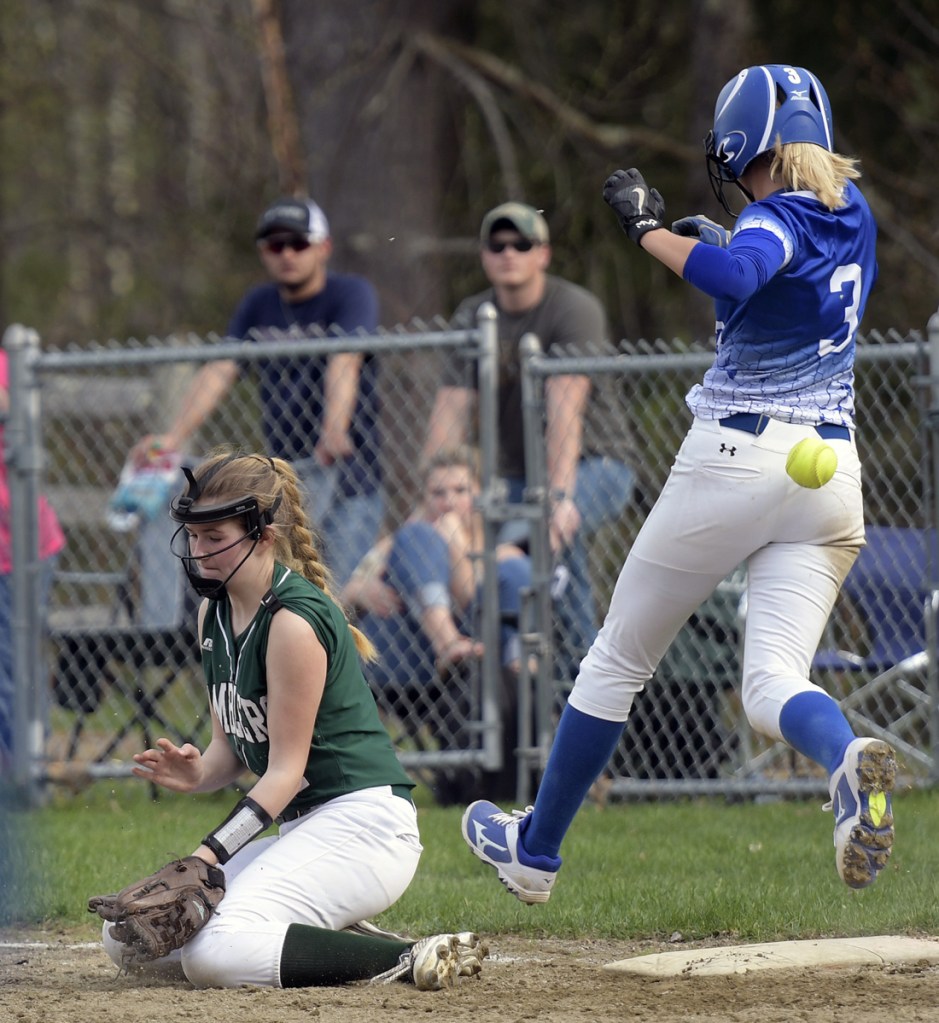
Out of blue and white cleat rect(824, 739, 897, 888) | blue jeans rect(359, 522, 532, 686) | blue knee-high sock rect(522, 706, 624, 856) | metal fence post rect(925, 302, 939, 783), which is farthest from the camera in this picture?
blue jeans rect(359, 522, 532, 686)

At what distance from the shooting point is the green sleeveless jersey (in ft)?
13.2

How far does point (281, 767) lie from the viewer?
3.92 metres

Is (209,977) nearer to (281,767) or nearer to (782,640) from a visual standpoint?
(281,767)

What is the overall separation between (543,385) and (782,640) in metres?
2.95

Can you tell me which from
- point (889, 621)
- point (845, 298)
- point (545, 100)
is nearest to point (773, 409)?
point (845, 298)

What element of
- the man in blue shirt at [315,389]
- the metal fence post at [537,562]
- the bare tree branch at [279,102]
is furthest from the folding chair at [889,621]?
the bare tree branch at [279,102]

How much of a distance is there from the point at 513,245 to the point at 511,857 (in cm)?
332

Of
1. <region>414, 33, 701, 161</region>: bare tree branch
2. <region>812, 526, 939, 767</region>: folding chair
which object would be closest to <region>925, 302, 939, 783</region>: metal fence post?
<region>812, 526, 939, 767</region>: folding chair

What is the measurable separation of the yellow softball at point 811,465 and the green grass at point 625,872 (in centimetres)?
138

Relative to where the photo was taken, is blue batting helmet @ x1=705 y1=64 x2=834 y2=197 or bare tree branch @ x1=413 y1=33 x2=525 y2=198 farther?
bare tree branch @ x1=413 y1=33 x2=525 y2=198

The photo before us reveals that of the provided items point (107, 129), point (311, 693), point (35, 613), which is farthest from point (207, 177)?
point (311, 693)

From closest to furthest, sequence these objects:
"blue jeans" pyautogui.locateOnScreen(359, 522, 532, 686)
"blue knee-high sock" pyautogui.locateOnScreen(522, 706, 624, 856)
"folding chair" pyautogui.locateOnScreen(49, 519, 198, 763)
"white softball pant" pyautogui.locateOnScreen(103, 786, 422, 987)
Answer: "white softball pant" pyautogui.locateOnScreen(103, 786, 422, 987) < "blue knee-high sock" pyautogui.locateOnScreen(522, 706, 624, 856) < "blue jeans" pyautogui.locateOnScreen(359, 522, 532, 686) < "folding chair" pyautogui.locateOnScreen(49, 519, 198, 763)

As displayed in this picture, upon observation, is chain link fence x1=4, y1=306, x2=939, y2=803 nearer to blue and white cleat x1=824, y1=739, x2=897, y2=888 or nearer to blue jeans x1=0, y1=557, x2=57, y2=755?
blue jeans x1=0, y1=557, x2=57, y2=755

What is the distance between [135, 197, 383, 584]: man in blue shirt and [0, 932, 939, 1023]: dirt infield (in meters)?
2.93
